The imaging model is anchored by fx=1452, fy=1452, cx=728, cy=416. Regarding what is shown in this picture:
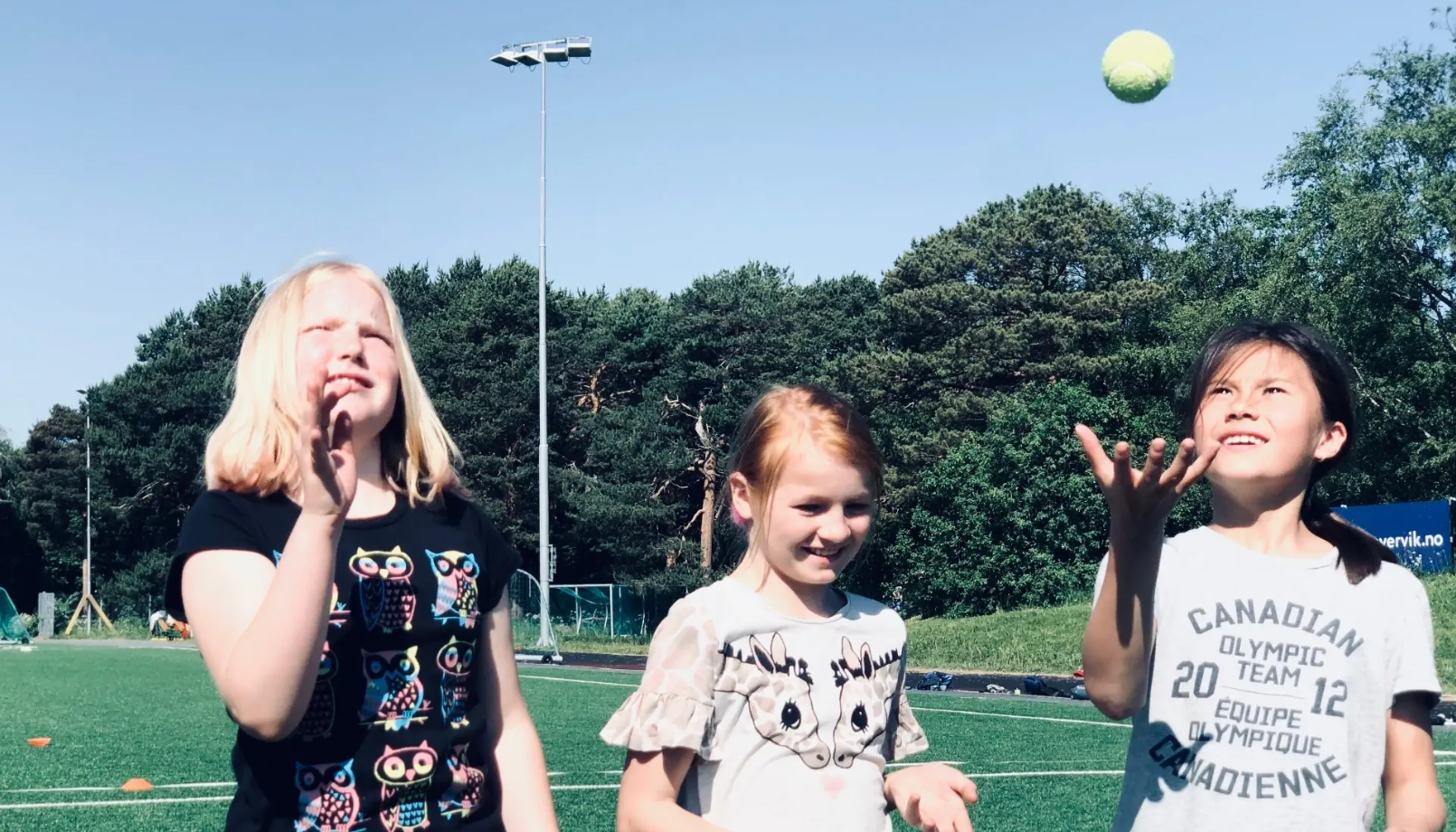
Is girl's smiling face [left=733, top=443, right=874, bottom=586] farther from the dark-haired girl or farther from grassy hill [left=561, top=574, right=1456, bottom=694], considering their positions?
grassy hill [left=561, top=574, right=1456, bottom=694]

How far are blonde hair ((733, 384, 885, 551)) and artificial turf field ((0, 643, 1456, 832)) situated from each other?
5.15 meters

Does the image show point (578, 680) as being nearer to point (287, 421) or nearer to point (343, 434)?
point (287, 421)

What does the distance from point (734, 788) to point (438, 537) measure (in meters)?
0.73

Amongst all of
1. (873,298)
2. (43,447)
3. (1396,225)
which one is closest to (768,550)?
(1396,225)

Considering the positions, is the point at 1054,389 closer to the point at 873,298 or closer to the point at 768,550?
the point at 873,298

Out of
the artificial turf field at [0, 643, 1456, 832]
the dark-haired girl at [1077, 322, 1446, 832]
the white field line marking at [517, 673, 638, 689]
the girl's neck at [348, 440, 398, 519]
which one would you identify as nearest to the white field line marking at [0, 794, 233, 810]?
the artificial turf field at [0, 643, 1456, 832]

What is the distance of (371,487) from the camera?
254 centimetres

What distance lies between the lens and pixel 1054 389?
48781 millimetres

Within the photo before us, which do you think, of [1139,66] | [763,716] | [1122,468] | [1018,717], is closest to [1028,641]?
[1018,717]

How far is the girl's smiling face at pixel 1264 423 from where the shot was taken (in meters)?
3.02

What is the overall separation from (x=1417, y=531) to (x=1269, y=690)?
88.7 ft

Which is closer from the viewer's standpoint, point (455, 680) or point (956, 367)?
point (455, 680)

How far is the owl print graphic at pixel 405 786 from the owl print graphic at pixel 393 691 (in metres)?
0.05

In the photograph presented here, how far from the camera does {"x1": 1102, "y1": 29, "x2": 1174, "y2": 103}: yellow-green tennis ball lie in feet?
32.6
